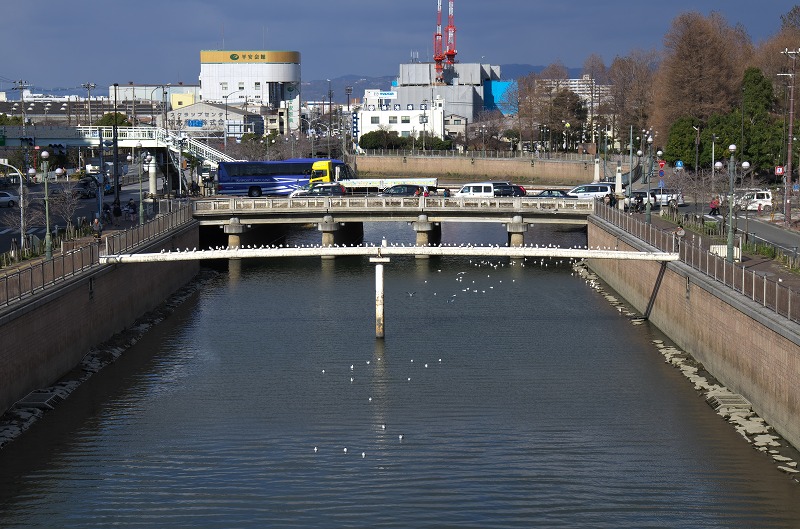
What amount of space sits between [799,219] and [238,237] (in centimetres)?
3017

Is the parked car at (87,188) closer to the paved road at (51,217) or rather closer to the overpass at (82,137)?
the paved road at (51,217)

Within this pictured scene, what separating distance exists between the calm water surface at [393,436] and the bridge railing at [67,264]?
347 centimetres

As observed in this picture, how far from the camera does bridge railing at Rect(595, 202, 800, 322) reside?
31172 mm

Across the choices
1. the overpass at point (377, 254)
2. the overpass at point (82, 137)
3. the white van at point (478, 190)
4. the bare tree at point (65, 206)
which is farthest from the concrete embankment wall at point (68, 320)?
the overpass at point (82, 137)

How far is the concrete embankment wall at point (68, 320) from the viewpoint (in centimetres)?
3312

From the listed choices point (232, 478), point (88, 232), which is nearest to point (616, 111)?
point (88, 232)

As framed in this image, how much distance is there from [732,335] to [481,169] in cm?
9266

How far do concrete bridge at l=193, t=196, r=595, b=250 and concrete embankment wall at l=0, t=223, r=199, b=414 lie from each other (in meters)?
13.8

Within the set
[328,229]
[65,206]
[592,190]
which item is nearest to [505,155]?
[592,190]

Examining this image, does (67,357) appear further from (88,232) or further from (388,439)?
(88,232)

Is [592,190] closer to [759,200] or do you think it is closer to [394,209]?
[759,200]

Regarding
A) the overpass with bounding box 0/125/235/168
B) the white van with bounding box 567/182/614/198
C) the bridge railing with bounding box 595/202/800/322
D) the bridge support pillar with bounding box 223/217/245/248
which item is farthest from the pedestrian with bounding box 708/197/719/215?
the overpass with bounding box 0/125/235/168

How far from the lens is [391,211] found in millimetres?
68875

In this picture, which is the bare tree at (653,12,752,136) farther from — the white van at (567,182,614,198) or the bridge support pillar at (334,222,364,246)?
the bridge support pillar at (334,222,364,246)
